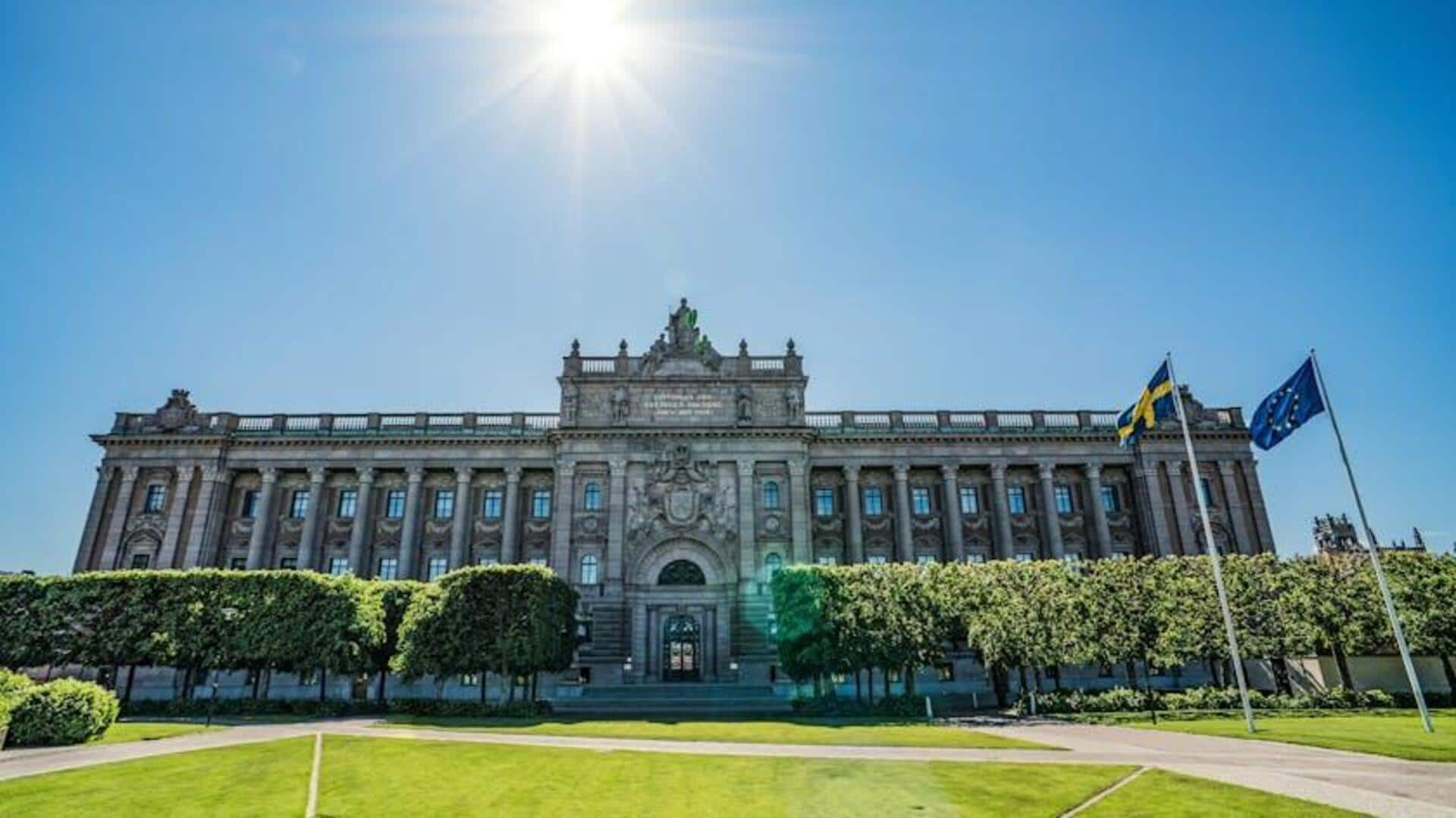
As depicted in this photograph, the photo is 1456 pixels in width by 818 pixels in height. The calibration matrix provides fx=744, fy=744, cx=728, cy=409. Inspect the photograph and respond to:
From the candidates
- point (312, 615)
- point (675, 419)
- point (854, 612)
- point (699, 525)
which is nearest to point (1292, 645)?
point (854, 612)

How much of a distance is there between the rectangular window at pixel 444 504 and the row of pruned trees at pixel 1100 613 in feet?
93.5

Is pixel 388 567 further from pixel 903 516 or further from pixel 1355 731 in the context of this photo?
pixel 1355 731

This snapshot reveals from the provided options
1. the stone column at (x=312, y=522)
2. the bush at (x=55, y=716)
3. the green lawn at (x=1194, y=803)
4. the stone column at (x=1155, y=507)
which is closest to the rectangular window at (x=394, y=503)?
the stone column at (x=312, y=522)

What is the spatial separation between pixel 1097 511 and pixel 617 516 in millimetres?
35085

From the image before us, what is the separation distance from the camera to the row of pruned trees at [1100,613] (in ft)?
121

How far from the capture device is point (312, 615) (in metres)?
37.2

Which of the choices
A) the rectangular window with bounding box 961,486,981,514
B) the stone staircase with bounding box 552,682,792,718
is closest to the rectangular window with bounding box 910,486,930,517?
the rectangular window with bounding box 961,486,981,514

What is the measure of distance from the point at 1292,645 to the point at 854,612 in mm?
22313

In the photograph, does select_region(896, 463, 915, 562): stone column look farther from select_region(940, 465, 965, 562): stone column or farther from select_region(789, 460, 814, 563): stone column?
select_region(789, 460, 814, 563): stone column

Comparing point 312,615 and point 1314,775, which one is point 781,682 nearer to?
point 312,615

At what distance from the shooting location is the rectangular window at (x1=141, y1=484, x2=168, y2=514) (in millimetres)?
53562

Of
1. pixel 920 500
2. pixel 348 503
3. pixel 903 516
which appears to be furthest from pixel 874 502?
pixel 348 503

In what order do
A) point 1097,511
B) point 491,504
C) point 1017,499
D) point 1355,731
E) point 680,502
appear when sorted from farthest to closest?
point 1017,499 < point 491,504 < point 1097,511 < point 680,502 < point 1355,731

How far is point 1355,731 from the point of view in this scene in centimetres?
2377
